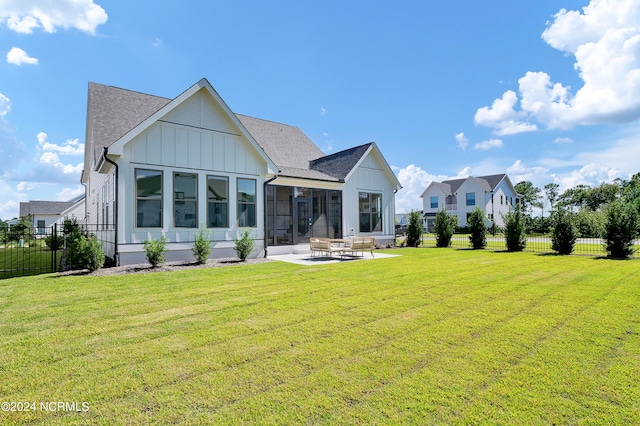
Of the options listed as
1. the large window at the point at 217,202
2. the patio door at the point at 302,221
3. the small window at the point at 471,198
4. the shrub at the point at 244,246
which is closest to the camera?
the shrub at the point at 244,246

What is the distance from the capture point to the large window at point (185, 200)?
12016mm

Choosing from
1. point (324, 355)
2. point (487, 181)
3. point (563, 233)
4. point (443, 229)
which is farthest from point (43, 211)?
point (487, 181)

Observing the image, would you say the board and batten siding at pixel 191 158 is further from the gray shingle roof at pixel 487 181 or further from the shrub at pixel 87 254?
the gray shingle roof at pixel 487 181

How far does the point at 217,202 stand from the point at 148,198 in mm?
2591

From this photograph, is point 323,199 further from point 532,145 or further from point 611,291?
point 532,145

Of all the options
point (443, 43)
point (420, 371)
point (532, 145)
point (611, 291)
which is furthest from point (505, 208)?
point (420, 371)

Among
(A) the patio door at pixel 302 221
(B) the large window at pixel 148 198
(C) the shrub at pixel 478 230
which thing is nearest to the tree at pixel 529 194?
(C) the shrub at pixel 478 230

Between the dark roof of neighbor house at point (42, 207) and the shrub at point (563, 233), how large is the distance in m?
63.5

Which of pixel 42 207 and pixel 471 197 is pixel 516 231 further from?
pixel 42 207

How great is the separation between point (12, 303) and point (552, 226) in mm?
21476

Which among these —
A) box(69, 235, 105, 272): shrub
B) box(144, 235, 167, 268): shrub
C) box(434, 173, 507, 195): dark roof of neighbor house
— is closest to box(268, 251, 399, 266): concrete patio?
box(144, 235, 167, 268): shrub

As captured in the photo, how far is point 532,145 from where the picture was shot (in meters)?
31.5

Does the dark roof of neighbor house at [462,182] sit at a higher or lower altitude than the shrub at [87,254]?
higher

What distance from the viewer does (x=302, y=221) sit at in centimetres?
1691
